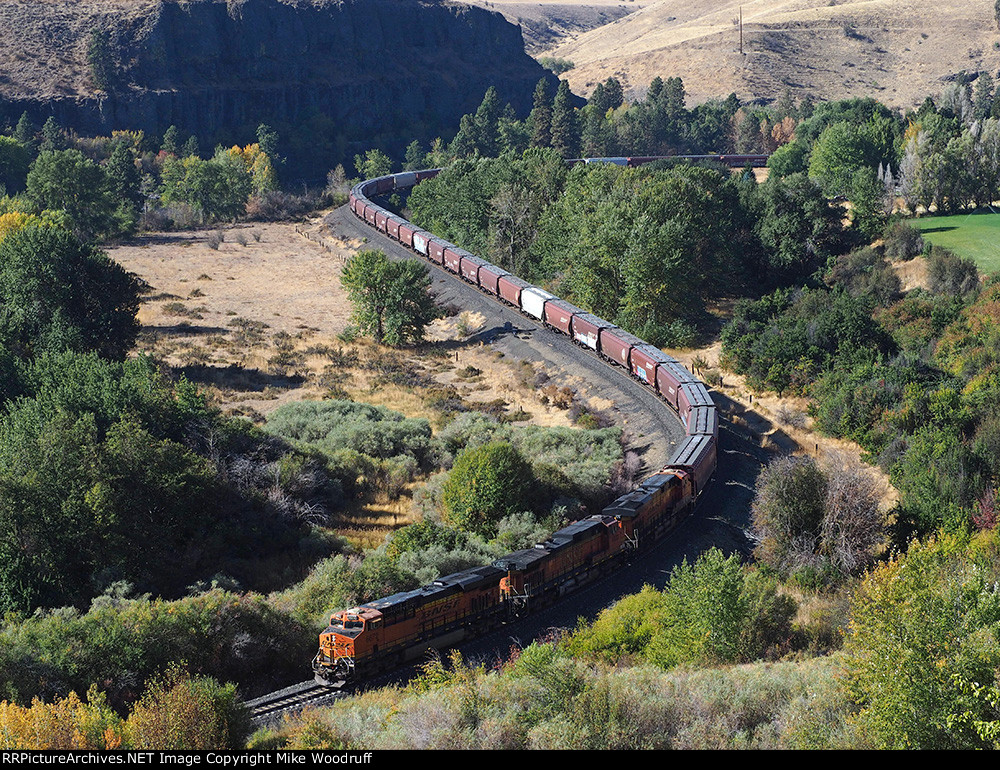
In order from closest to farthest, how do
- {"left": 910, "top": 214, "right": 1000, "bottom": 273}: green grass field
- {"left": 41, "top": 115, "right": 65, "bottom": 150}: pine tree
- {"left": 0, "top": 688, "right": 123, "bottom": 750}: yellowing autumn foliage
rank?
{"left": 0, "top": 688, "right": 123, "bottom": 750}: yellowing autumn foliage < {"left": 910, "top": 214, "right": 1000, "bottom": 273}: green grass field < {"left": 41, "top": 115, "right": 65, "bottom": 150}: pine tree

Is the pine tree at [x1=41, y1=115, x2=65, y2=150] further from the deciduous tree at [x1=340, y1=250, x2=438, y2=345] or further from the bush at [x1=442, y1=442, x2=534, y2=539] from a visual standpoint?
the bush at [x1=442, y1=442, x2=534, y2=539]

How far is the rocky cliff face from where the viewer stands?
138m

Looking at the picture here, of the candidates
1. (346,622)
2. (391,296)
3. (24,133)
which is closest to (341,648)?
(346,622)

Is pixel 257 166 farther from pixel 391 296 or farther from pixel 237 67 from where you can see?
pixel 391 296

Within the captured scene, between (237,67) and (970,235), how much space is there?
117 metres

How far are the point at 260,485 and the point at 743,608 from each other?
21.3 meters

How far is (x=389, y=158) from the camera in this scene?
500ft

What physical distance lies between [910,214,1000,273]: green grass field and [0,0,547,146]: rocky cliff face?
99356mm

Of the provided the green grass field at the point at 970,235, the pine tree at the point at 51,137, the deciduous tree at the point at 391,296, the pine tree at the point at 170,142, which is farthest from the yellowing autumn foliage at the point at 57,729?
the pine tree at the point at 170,142

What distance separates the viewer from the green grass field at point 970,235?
70.5 meters

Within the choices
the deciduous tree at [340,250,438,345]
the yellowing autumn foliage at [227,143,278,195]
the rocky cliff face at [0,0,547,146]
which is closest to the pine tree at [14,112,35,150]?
the rocky cliff face at [0,0,547,146]

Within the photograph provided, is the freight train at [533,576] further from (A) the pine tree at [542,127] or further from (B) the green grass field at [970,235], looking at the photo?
(A) the pine tree at [542,127]
